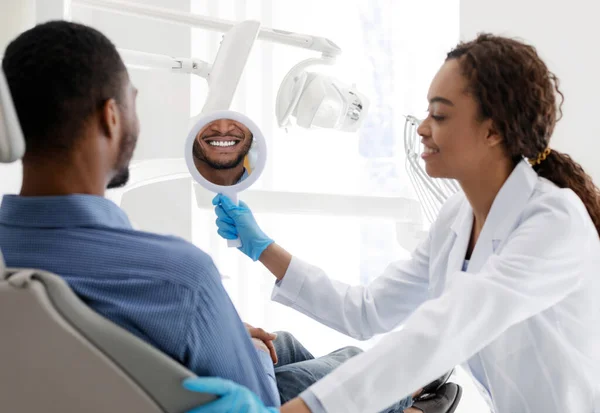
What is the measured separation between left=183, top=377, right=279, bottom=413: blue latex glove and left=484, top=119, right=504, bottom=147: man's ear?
82 cm

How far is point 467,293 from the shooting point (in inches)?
50.5

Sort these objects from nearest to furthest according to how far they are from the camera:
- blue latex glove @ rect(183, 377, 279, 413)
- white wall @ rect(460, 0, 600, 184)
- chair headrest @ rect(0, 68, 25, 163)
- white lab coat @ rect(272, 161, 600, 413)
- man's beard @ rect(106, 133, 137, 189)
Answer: chair headrest @ rect(0, 68, 25, 163), blue latex glove @ rect(183, 377, 279, 413), man's beard @ rect(106, 133, 137, 189), white lab coat @ rect(272, 161, 600, 413), white wall @ rect(460, 0, 600, 184)

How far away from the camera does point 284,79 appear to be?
1.84 meters

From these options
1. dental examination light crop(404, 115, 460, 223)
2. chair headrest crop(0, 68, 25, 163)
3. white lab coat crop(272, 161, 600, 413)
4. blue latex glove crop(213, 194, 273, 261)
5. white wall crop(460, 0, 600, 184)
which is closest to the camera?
chair headrest crop(0, 68, 25, 163)

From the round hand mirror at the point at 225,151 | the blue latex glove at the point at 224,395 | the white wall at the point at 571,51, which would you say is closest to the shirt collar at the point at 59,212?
the blue latex glove at the point at 224,395

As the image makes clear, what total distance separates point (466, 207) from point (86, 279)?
1.03 metres

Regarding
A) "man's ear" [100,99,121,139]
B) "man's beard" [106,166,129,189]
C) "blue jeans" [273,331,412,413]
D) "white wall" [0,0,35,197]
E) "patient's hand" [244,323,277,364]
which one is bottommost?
"blue jeans" [273,331,412,413]

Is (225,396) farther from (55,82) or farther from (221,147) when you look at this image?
(221,147)

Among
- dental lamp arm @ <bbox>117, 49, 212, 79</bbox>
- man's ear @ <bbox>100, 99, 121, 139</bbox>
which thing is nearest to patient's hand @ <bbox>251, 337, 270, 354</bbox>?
man's ear @ <bbox>100, 99, 121, 139</bbox>

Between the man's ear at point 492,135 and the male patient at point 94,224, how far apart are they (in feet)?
2.54

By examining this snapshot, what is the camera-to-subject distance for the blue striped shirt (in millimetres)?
917

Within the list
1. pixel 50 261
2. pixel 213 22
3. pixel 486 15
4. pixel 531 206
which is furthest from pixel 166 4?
pixel 50 261

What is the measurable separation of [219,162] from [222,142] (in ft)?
0.15

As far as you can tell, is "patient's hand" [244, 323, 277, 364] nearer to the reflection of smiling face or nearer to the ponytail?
the reflection of smiling face
